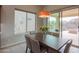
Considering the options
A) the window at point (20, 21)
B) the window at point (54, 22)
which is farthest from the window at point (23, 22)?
the window at point (54, 22)

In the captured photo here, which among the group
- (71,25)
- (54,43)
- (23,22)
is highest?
(23,22)

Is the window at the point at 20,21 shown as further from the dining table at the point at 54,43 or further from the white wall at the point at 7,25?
the dining table at the point at 54,43

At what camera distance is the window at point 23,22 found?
15.1 feet

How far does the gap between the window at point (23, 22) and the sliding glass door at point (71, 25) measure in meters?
1.73

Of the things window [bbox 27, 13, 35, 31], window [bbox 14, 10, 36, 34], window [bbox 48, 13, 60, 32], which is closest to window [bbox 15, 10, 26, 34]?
window [bbox 14, 10, 36, 34]

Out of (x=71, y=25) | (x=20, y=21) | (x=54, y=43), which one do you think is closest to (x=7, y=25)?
(x=20, y=21)

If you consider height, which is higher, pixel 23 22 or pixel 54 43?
pixel 23 22

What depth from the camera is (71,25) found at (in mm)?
4652

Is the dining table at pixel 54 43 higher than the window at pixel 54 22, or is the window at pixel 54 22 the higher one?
the window at pixel 54 22

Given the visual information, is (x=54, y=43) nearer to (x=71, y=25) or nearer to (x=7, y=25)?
(x=7, y=25)

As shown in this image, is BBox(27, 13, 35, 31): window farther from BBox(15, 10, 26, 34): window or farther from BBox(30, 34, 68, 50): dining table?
BBox(30, 34, 68, 50): dining table

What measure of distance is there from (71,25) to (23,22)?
2345mm

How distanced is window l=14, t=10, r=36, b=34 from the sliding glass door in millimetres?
1727
